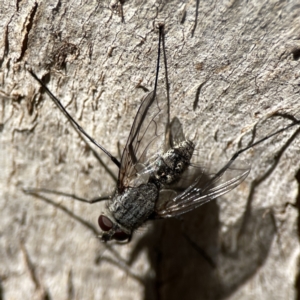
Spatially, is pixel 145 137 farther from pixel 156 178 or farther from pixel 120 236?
pixel 120 236

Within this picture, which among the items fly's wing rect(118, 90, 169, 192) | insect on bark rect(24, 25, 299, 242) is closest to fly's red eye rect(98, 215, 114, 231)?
insect on bark rect(24, 25, 299, 242)

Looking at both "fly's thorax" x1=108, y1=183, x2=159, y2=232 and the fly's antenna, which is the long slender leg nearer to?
"fly's thorax" x1=108, y1=183, x2=159, y2=232

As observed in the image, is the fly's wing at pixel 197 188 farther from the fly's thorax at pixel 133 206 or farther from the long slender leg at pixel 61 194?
the long slender leg at pixel 61 194

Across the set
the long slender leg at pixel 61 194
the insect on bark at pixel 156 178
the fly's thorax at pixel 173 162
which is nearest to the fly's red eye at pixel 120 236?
the insect on bark at pixel 156 178

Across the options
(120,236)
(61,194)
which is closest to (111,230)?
(120,236)

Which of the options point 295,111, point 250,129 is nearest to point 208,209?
point 250,129

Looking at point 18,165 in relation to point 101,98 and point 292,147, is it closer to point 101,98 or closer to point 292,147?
point 101,98
